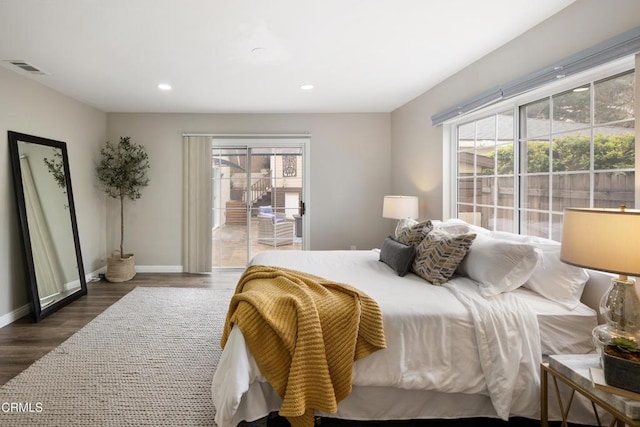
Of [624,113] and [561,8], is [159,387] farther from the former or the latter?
[561,8]

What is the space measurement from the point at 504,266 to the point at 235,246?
4030mm

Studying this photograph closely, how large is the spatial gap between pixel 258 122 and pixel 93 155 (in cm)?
236

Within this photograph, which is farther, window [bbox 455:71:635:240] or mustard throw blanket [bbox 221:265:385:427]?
window [bbox 455:71:635:240]

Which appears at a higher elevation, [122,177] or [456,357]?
[122,177]

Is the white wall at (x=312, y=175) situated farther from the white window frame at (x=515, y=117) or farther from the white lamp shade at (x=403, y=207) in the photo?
the white window frame at (x=515, y=117)

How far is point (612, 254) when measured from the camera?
135 cm

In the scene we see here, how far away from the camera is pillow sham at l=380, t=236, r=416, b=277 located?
8.28ft

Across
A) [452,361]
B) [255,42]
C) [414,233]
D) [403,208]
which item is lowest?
[452,361]

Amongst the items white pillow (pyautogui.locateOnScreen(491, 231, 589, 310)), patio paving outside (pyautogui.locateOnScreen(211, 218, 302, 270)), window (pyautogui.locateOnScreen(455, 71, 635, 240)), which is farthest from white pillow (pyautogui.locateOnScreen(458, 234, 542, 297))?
patio paving outside (pyautogui.locateOnScreen(211, 218, 302, 270))

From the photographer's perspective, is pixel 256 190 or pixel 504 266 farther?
pixel 256 190

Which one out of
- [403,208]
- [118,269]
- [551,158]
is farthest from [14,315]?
[551,158]

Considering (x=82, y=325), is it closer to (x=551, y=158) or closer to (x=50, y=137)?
(x=50, y=137)

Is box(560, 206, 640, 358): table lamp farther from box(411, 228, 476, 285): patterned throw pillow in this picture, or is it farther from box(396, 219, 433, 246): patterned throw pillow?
box(396, 219, 433, 246): patterned throw pillow

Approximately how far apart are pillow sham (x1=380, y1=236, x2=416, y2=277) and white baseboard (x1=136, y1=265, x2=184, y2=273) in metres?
3.59
